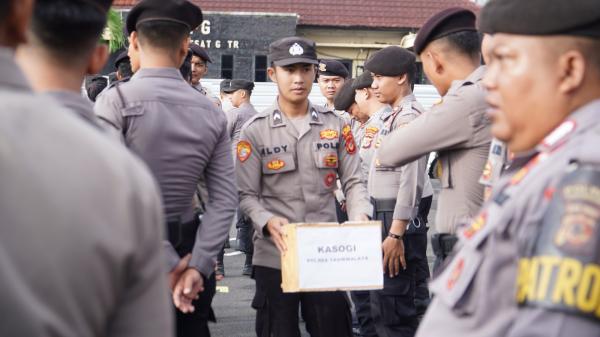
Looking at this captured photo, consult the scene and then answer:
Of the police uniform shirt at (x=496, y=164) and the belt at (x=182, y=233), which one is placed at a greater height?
the police uniform shirt at (x=496, y=164)

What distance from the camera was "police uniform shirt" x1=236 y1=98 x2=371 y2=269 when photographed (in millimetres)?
5000

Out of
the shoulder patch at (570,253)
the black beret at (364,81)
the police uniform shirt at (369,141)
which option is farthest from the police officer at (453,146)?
the black beret at (364,81)

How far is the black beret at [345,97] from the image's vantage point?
340 inches

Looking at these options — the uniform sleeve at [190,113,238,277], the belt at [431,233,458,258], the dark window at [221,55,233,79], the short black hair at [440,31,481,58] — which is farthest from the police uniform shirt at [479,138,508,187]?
the dark window at [221,55,233,79]

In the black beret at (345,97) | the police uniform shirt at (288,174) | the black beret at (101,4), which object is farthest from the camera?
the black beret at (345,97)

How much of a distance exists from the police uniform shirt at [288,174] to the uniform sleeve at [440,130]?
3.62 ft

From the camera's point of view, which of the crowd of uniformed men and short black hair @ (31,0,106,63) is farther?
short black hair @ (31,0,106,63)

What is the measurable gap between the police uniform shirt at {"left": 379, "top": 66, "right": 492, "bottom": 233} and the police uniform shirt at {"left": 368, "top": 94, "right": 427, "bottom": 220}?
5.43 ft

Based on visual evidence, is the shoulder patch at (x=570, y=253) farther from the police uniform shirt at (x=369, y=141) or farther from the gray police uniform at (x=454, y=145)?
the police uniform shirt at (x=369, y=141)

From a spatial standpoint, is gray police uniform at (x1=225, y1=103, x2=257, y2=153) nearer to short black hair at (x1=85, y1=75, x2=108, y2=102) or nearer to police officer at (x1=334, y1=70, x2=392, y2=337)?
police officer at (x1=334, y1=70, x2=392, y2=337)

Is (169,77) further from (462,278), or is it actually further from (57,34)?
(462,278)

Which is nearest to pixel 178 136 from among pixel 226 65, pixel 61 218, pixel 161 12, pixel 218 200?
pixel 218 200

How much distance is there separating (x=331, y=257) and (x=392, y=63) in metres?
2.14

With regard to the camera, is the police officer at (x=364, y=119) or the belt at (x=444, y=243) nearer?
the belt at (x=444, y=243)
